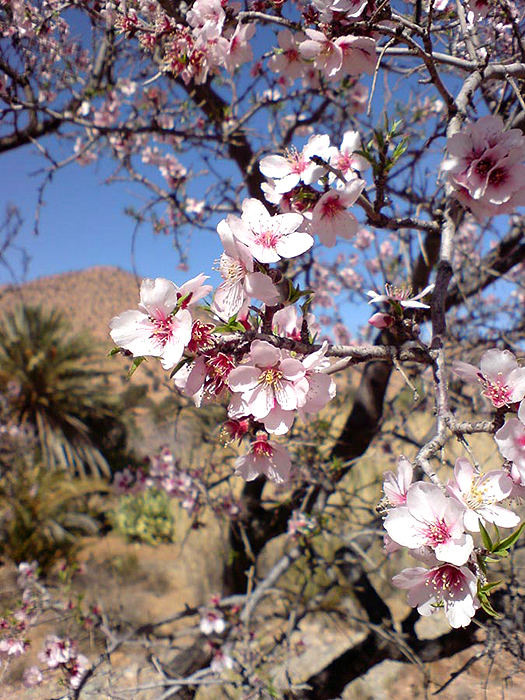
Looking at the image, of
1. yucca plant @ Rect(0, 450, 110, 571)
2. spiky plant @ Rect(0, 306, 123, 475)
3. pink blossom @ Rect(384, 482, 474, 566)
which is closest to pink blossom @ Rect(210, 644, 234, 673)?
pink blossom @ Rect(384, 482, 474, 566)

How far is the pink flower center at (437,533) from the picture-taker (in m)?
0.74

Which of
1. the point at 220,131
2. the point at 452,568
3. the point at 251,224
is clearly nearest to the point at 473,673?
the point at 452,568

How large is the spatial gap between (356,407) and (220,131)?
6.89 ft

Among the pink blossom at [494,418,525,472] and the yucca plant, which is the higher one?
the pink blossom at [494,418,525,472]

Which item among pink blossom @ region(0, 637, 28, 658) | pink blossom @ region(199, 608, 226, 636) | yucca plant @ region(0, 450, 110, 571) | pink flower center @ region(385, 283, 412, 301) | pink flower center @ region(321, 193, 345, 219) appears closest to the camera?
pink flower center @ region(321, 193, 345, 219)

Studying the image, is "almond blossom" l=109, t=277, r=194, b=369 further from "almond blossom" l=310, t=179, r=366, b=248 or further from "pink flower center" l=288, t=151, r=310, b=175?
"pink flower center" l=288, t=151, r=310, b=175

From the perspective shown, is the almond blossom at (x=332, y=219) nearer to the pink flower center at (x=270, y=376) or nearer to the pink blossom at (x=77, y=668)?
the pink flower center at (x=270, y=376)

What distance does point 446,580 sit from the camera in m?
0.81

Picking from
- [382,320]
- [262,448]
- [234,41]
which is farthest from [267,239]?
[234,41]

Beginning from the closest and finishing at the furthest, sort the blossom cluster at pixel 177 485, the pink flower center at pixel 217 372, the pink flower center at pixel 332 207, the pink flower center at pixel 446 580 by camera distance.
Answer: the pink flower center at pixel 446 580 → the pink flower center at pixel 217 372 → the pink flower center at pixel 332 207 → the blossom cluster at pixel 177 485

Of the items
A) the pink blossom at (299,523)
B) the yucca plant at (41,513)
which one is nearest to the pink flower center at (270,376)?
the pink blossom at (299,523)

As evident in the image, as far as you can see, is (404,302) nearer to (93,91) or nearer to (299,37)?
(299,37)

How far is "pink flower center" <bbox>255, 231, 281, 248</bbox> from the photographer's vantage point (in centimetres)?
89

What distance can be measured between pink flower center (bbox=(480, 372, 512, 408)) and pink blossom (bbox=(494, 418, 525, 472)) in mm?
101
